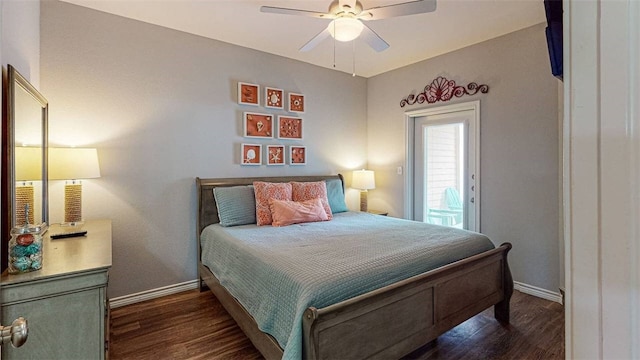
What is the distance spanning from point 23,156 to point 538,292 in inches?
166

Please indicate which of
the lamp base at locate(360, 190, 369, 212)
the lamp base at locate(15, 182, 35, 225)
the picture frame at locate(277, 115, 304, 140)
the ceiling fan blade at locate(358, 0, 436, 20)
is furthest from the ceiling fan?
the lamp base at locate(360, 190, 369, 212)

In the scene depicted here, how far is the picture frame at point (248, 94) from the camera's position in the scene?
3445mm

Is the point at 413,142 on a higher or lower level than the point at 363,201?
higher

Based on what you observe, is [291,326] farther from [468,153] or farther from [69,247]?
[468,153]

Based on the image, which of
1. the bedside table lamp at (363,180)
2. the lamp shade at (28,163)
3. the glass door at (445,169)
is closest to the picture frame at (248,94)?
the bedside table lamp at (363,180)

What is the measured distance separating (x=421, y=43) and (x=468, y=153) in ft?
4.43

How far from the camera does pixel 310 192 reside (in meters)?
3.51

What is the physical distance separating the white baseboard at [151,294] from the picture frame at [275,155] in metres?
1.56

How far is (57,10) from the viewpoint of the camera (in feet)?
8.23

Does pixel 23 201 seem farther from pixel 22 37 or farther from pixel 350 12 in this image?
pixel 350 12

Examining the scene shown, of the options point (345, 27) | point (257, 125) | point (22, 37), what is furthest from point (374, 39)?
point (22, 37)

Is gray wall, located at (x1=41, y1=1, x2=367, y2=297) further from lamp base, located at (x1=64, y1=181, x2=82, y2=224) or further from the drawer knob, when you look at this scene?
the drawer knob

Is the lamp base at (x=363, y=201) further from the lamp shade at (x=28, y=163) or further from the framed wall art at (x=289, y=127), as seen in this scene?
the lamp shade at (x=28, y=163)

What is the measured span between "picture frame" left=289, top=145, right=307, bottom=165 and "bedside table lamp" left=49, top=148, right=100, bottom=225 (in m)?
2.02
